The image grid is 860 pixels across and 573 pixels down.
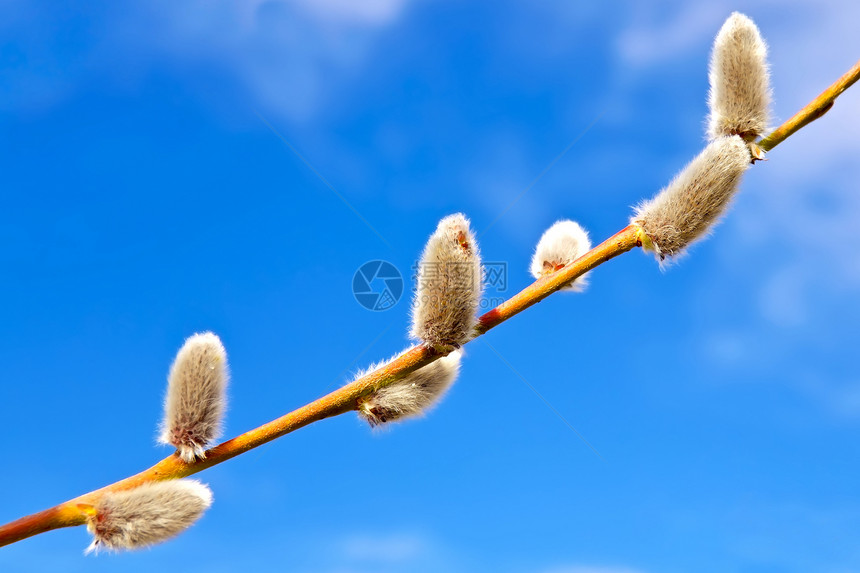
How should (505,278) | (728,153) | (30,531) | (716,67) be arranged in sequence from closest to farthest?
(30,531) → (728,153) → (716,67) → (505,278)

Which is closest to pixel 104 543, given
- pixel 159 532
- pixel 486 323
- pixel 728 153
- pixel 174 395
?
pixel 159 532

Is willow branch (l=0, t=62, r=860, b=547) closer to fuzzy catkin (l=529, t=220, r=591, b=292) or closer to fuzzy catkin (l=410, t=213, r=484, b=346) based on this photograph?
fuzzy catkin (l=410, t=213, r=484, b=346)

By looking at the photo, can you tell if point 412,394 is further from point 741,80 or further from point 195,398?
point 741,80

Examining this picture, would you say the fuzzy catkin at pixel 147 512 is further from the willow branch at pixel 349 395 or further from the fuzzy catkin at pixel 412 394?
the fuzzy catkin at pixel 412 394

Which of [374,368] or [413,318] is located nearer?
[413,318]

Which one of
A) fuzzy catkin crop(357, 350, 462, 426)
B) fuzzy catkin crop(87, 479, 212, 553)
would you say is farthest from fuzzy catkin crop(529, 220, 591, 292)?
fuzzy catkin crop(87, 479, 212, 553)

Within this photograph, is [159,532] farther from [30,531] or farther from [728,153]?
[728,153]
